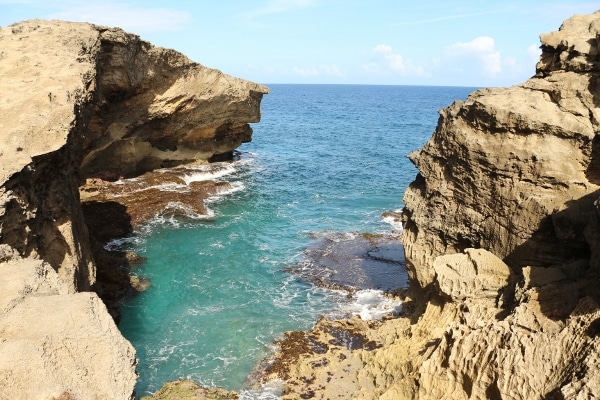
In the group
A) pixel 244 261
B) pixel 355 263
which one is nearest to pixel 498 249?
pixel 355 263

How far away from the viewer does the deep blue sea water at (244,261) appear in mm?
18953

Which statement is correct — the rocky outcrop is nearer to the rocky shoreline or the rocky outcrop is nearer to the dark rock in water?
the rocky shoreline

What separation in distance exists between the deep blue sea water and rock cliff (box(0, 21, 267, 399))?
4.68m

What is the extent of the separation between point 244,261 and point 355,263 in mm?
6228

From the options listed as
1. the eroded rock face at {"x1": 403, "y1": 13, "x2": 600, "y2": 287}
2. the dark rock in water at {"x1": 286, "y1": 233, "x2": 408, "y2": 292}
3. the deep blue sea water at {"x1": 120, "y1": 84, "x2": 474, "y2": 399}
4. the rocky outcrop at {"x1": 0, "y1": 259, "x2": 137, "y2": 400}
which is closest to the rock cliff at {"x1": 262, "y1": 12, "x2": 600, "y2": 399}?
the eroded rock face at {"x1": 403, "y1": 13, "x2": 600, "y2": 287}

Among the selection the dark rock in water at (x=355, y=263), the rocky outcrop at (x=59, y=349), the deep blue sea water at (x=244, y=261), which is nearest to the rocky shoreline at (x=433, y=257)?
the rocky outcrop at (x=59, y=349)

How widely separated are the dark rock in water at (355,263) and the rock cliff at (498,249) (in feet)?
17.0

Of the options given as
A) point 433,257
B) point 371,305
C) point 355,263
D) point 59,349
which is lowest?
point 371,305

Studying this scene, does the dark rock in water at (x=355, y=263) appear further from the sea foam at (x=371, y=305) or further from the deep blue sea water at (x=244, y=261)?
the deep blue sea water at (x=244, y=261)

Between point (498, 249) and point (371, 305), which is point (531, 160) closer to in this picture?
point (498, 249)

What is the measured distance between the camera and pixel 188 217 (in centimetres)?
3338

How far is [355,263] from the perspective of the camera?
2745 centimetres

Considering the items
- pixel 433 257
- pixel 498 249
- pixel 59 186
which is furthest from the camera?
pixel 433 257

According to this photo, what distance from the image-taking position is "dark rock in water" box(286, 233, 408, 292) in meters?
25.1
